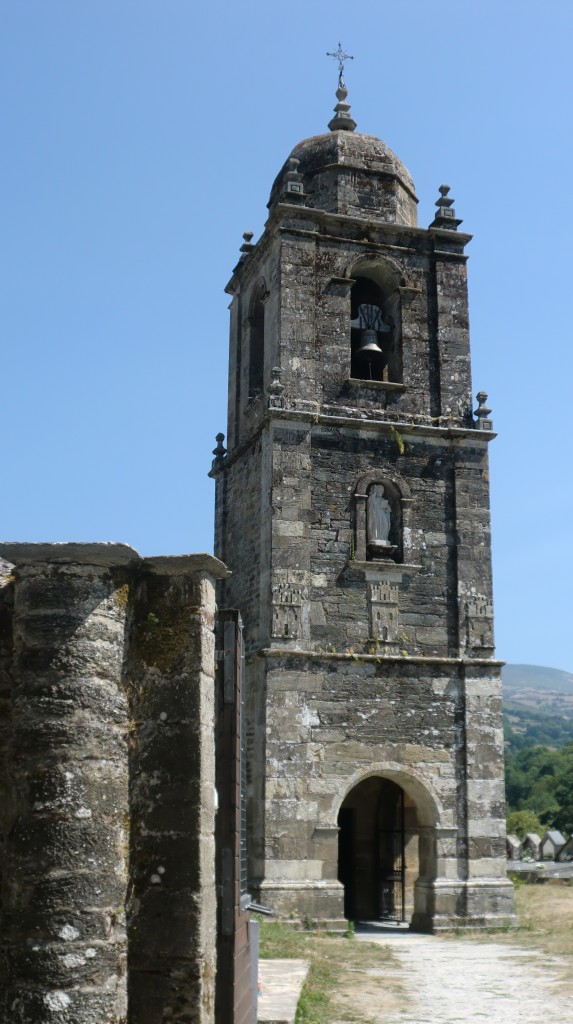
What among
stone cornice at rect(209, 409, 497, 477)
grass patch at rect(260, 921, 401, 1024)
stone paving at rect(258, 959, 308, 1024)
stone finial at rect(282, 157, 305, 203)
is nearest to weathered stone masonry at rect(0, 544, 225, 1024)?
stone paving at rect(258, 959, 308, 1024)

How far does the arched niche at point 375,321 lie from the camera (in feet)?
59.8

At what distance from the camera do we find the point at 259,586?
1669 centimetres

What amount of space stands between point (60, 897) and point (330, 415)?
1375 centimetres

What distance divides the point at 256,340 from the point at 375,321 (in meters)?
2.36

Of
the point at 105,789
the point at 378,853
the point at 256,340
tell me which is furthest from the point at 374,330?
the point at 105,789

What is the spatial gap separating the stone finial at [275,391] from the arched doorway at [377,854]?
628 cm

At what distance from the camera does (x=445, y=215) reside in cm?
1880

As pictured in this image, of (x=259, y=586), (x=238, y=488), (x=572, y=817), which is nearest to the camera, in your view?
(x=259, y=586)

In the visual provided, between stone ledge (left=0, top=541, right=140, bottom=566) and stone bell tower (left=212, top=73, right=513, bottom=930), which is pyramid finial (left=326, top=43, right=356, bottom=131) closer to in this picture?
stone bell tower (left=212, top=73, right=513, bottom=930)

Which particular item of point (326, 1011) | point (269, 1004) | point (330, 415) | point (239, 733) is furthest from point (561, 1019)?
point (330, 415)

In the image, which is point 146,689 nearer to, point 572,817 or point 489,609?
point 489,609

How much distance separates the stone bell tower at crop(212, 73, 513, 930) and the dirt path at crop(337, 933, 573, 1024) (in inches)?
89.4

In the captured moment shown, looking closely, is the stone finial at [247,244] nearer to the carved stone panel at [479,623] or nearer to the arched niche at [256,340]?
the arched niche at [256,340]

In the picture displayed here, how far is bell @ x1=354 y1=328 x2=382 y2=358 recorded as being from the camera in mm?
17891
